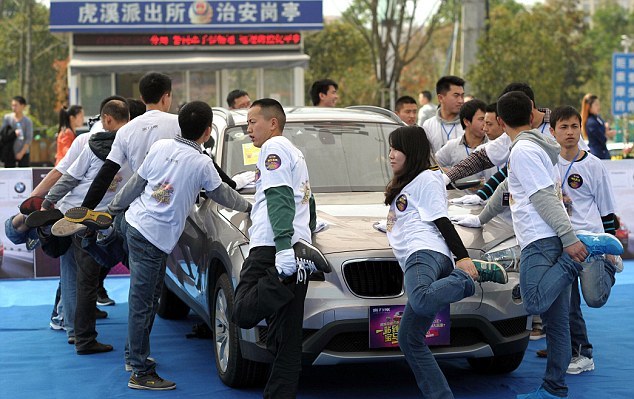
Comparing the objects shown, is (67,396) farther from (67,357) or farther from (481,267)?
(481,267)

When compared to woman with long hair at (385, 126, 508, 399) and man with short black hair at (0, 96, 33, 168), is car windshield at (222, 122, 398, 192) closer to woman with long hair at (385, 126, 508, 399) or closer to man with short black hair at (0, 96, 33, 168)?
woman with long hair at (385, 126, 508, 399)

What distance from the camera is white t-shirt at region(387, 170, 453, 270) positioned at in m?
5.82

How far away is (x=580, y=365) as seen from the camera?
732cm

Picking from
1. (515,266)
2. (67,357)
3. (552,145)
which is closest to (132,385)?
(67,357)

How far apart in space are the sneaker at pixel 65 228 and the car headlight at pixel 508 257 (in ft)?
8.87

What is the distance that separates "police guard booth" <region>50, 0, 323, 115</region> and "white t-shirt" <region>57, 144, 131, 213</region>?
21047mm

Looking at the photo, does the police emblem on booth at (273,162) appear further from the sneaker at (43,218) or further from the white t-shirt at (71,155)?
the white t-shirt at (71,155)

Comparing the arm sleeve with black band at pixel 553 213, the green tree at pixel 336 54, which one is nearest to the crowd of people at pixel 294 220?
the arm sleeve with black band at pixel 553 213

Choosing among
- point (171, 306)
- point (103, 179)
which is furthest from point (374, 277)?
point (171, 306)

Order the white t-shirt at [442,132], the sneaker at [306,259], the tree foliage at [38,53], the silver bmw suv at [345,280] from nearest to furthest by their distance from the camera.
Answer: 1. the sneaker at [306,259]
2. the silver bmw suv at [345,280]
3. the white t-shirt at [442,132]
4. the tree foliage at [38,53]

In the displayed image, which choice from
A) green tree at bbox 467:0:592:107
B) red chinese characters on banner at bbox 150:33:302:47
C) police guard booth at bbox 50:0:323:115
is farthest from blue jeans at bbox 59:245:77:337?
red chinese characters on banner at bbox 150:33:302:47

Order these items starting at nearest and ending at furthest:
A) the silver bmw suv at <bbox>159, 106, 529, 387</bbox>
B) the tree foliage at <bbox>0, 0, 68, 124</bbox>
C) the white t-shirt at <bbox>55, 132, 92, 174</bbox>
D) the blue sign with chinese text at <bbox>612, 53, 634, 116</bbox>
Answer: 1. the silver bmw suv at <bbox>159, 106, 529, 387</bbox>
2. the white t-shirt at <bbox>55, 132, 92, 174</bbox>
3. the blue sign with chinese text at <bbox>612, 53, 634, 116</bbox>
4. the tree foliage at <bbox>0, 0, 68, 124</bbox>

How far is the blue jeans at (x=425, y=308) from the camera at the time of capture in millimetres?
5684

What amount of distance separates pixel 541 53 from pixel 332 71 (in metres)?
13.6
